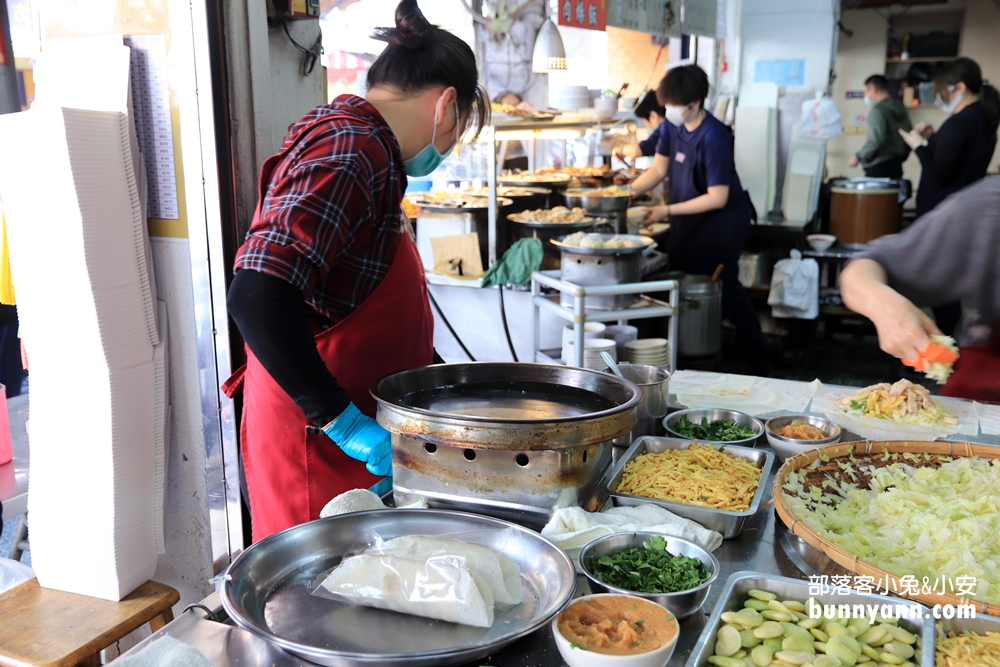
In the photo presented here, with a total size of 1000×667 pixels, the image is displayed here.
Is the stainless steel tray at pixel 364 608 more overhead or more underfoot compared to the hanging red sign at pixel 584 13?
more underfoot

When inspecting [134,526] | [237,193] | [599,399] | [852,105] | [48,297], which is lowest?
[134,526]

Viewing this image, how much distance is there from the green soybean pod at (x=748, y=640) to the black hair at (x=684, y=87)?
4.91 meters

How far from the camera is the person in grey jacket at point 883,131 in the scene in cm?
882

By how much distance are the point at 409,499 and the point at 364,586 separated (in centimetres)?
40

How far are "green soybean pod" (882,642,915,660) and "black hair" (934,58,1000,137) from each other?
6.92 metres

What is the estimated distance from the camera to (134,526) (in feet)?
7.88

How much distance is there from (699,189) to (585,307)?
2.04 m

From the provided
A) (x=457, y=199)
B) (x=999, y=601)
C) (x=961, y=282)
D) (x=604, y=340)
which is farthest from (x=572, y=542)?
(x=457, y=199)

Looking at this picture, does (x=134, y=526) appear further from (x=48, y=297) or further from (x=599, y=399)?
(x=599, y=399)

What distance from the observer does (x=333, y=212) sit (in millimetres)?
1768

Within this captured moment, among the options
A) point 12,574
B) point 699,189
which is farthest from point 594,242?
point 12,574

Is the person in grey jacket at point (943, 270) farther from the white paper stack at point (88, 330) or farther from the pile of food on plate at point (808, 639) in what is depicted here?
the white paper stack at point (88, 330)

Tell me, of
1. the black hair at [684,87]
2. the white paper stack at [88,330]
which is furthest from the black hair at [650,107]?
the white paper stack at [88,330]

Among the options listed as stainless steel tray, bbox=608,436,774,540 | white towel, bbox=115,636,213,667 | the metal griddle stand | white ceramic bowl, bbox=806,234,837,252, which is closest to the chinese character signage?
white ceramic bowl, bbox=806,234,837,252
